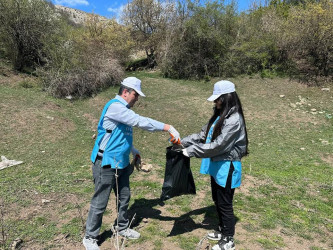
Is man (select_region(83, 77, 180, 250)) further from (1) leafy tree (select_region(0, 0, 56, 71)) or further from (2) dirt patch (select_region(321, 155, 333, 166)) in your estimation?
(1) leafy tree (select_region(0, 0, 56, 71))

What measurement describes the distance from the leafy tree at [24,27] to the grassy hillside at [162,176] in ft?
6.29

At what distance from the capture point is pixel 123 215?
2951 millimetres

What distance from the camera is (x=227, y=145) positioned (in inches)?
99.3

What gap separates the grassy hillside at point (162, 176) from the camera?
3151 millimetres

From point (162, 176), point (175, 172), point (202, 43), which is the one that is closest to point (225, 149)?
point (175, 172)

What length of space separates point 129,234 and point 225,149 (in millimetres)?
1458

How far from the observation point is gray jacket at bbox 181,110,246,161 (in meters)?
2.49

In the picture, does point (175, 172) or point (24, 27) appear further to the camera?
point (24, 27)

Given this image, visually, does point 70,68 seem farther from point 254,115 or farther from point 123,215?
point 123,215

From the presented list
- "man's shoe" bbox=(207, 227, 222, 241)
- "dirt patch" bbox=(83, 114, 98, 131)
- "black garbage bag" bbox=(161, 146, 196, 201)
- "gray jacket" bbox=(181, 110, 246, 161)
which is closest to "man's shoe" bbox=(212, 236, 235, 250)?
"man's shoe" bbox=(207, 227, 222, 241)

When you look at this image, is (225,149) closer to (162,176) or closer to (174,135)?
(174,135)

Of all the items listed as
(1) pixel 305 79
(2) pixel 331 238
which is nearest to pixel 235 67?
(1) pixel 305 79

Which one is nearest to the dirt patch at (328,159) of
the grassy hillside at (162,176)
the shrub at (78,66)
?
the grassy hillside at (162,176)

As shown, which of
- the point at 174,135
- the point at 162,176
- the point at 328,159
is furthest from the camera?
the point at 328,159
